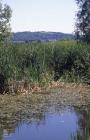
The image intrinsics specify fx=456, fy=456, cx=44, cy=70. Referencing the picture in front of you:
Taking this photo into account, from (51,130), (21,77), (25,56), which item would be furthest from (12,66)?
(51,130)

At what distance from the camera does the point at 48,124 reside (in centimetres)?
1073

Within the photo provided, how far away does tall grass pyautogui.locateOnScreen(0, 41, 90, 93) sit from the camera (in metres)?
14.4

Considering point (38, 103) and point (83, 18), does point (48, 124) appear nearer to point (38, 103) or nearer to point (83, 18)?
point (38, 103)

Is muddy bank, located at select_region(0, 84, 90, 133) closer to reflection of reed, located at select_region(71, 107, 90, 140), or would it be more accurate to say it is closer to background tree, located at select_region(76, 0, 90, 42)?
reflection of reed, located at select_region(71, 107, 90, 140)

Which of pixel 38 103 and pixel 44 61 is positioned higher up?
pixel 44 61

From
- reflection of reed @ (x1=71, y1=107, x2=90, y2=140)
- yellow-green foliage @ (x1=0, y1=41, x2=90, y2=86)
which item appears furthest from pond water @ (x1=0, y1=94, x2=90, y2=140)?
yellow-green foliage @ (x1=0, y1=41, x2=90, y2=86)

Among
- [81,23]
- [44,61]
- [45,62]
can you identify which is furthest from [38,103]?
[81,23]

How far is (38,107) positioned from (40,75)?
309 centimetres

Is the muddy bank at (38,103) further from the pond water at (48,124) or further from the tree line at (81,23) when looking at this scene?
the tree line at (81,23)

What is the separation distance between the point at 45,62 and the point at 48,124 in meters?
6.05

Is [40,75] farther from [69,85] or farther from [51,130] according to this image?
[51,130]

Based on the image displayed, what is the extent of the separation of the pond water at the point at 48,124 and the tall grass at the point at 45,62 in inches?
95.3

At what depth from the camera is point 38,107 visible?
1238cm

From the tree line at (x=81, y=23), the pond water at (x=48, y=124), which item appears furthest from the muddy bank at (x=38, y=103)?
the tree line at (x=81, y=23)
